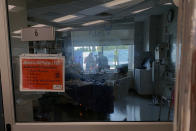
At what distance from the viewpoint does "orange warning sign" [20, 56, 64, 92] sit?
108 centimetres

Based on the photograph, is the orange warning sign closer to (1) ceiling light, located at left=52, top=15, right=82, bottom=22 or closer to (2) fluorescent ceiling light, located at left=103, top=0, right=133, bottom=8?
(1) ceiling light, located at left=52, top=15, right=82, bottom=22

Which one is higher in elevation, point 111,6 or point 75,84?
point 111,6

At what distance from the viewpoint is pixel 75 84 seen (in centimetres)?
122

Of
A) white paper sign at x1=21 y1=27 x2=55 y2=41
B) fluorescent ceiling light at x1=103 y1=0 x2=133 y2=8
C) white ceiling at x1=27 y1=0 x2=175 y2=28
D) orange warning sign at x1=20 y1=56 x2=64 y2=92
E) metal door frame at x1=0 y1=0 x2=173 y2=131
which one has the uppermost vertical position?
fluorescent ceiling light at x1=103 y1=0 x2=133 y2=8

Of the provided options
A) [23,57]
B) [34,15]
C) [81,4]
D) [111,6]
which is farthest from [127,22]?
[23,57]

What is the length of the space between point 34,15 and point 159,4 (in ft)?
3.12

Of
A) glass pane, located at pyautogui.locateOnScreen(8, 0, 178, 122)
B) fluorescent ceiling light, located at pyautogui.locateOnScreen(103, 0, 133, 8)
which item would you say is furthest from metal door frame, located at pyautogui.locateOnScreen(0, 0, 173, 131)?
fluorescent ceiling light, located at pyautogui.locateOnScreen(103, 0, 133, 8)

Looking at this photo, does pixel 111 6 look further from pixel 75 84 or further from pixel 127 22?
pixel 75 84

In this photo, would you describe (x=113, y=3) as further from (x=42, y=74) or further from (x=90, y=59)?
(x=42, y=74)

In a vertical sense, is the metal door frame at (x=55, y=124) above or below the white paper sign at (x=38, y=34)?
below

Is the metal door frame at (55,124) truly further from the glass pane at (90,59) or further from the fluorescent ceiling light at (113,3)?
the fluorescent ceiling light at (113,3)

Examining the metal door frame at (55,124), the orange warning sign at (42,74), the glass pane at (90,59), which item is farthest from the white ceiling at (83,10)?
the metal door frame at (55,124)

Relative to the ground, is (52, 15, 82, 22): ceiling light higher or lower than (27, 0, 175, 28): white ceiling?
lower

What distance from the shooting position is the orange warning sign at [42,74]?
1085mm
